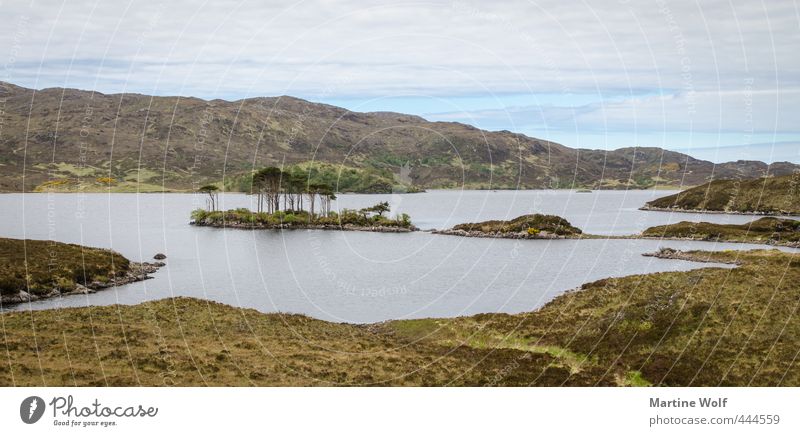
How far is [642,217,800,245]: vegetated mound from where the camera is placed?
13112 cm

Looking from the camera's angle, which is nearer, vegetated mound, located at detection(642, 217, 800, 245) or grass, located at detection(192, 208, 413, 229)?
vegetated mound, located at detection(642, 217, 800, 245)

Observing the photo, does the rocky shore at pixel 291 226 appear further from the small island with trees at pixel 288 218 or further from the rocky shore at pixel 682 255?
the rocky shore at pixel 682 255

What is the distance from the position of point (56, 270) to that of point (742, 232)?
123m

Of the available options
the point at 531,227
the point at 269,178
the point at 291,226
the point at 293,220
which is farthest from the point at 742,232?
Answer: the point at 269,178

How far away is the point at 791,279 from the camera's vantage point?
5009cm

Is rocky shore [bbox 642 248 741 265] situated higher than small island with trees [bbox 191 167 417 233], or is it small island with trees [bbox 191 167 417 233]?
small island with trees [bbox 191 167 417 233]

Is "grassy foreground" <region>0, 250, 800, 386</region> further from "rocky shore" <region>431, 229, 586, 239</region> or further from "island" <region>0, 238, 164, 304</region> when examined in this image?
"rocky shore" <region>431, 229, 586, 239</region>

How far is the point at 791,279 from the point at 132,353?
45.1m

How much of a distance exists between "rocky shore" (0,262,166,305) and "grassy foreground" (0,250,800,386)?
16.2 metres

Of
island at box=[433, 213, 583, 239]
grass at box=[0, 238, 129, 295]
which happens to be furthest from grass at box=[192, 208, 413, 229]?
grass at box=[0, 238, 129, 295]

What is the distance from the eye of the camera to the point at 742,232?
13700 cm

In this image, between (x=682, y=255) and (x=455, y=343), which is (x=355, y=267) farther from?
(x=455, y=343)

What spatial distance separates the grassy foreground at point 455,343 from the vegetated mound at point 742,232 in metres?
82.5

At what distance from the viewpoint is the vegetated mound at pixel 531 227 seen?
14875 cm
